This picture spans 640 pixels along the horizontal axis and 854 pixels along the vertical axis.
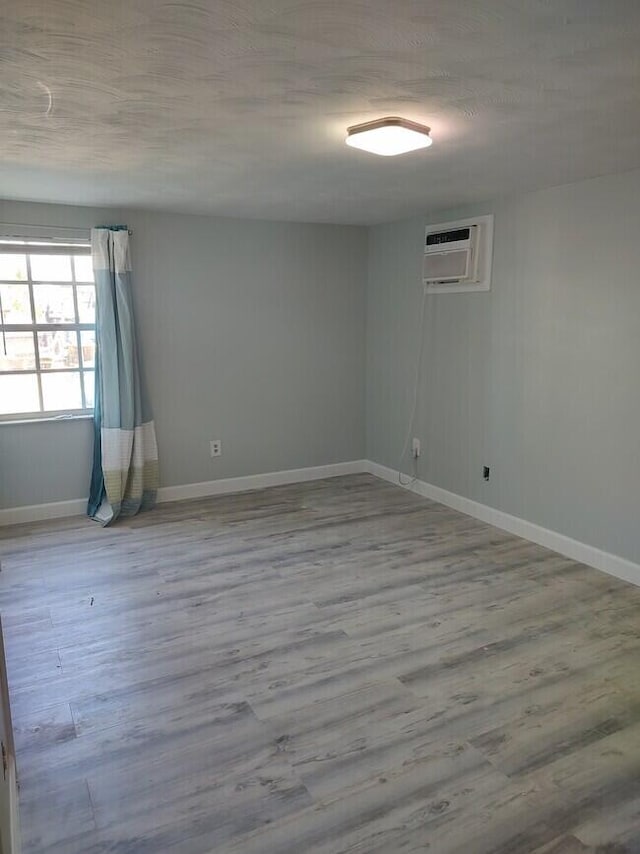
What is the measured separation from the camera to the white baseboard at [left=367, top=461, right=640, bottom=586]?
3.42m

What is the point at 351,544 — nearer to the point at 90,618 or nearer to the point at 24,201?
the point at 90,618

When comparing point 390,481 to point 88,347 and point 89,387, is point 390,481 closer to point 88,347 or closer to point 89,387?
point 89,387

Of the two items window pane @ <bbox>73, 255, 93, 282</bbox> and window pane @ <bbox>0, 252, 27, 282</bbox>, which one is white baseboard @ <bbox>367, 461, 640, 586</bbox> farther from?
window pane @ <bbox>0, 252, 27, 282</bbox>

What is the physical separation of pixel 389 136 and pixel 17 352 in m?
3.07

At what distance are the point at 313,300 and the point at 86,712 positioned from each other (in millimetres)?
3685

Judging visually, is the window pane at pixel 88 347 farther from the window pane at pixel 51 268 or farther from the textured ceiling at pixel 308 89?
the textured ceiling at pixel 308 89

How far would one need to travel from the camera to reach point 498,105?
2102 millimetres

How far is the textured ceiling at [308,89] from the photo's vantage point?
57.5 inches

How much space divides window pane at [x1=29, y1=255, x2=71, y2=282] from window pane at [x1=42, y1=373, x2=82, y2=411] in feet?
2.24

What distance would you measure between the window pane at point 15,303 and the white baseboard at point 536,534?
3.15m

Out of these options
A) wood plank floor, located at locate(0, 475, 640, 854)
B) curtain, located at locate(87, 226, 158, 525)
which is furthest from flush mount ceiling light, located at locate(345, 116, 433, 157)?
curtain, located at locate(87, 226, 158, 525)

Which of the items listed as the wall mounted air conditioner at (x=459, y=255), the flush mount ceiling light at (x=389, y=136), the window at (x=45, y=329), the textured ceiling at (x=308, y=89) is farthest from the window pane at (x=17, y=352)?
the wall mounted air conditioner at (x=459, y=255)

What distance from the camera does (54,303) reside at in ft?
14.1

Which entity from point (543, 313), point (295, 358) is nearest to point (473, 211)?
point (543, 313)
